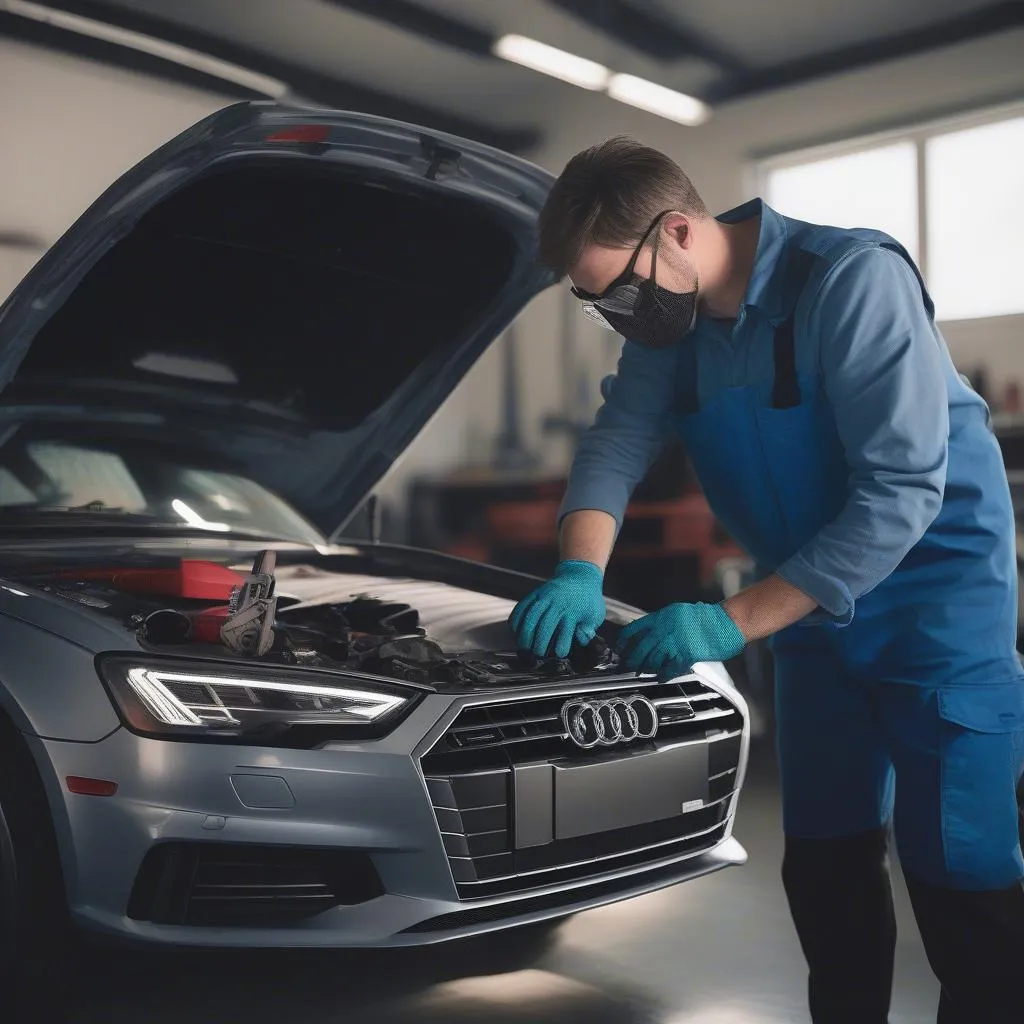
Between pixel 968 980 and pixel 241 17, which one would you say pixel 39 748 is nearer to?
pixel 968 980

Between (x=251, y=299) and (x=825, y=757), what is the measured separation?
140 centimetres

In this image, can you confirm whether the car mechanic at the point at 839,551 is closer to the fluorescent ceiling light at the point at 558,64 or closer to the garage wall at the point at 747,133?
the garage wall at the point at 747,133

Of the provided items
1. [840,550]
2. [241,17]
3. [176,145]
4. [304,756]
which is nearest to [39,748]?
[304,756]

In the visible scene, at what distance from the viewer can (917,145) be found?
4.22m

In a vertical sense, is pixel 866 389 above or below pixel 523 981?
above

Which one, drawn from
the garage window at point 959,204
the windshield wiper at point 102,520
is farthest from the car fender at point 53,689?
the garage window at point 959,204

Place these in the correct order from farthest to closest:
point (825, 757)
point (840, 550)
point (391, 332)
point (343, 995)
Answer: point (391, 332) < point (343, 995) < point (825, 757) < point (840, 550)

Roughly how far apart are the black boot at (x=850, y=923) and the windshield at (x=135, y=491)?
1509 mm

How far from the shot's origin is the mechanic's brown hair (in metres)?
1.43

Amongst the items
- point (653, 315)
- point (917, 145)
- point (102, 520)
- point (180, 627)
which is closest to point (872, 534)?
point (653, 315)

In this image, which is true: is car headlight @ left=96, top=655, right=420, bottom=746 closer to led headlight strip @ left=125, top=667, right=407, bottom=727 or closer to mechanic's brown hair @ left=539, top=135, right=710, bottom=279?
led headlight strip @ left=125, top=667, right=407, bottom=727

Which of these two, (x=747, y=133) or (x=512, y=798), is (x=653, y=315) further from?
(x=747, y=133)

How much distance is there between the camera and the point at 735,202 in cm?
462

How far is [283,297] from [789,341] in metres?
1.16
